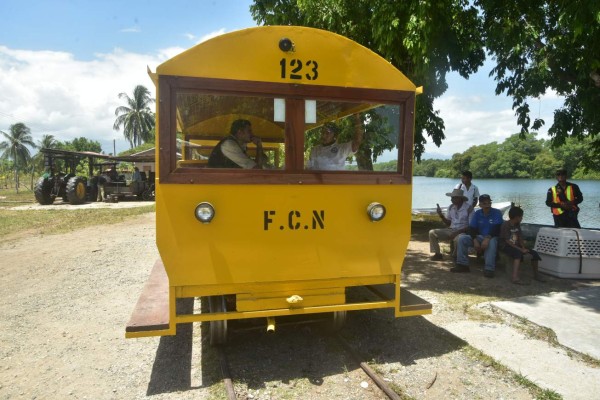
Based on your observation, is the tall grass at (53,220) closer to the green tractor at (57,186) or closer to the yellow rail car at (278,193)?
the green tractor at (57,186)

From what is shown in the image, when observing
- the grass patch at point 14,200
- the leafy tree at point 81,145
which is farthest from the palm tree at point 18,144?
the grass patch at point 14,200

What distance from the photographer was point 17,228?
514 inches

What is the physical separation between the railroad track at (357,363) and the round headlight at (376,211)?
132 centimetres

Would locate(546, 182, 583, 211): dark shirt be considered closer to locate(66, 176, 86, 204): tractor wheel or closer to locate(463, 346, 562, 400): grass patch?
locate(463, 346, 562, 400): grass patch

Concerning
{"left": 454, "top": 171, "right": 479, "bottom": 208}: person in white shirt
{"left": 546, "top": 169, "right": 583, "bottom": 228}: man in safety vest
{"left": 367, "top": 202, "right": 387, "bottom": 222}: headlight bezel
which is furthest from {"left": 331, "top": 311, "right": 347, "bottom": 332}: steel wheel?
{"left": 546, "top": 169, "right": 583, "bottom": 228}: man in safety vest

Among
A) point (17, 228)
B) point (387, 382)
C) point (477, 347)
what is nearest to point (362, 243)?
point (387, 382)

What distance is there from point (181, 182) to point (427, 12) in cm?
463

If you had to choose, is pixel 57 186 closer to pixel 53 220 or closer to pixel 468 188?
pixel 53 220

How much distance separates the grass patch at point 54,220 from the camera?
12.6 meters

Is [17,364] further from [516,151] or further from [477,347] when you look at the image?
[516,151]

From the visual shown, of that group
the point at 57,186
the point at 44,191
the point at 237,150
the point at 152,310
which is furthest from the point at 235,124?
the point at 57,186

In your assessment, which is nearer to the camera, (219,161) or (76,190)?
(219,161)

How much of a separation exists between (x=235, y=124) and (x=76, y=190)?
1949cm

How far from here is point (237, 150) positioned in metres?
3.84
